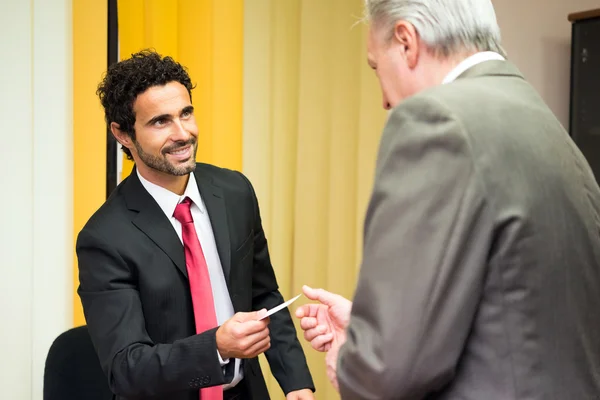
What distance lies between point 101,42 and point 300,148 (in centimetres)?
85

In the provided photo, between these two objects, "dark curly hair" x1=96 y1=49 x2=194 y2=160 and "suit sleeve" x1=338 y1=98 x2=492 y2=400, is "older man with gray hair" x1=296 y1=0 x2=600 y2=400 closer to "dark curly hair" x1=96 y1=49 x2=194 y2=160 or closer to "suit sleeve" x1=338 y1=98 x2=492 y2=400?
"suit sleeve" x1=338 y1=98 x2=492 y2=400

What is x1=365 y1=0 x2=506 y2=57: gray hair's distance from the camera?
1065 millimetres

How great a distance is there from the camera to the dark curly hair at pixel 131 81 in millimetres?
1827

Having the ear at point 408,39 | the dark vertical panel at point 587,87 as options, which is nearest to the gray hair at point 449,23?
the ear at point 408,39

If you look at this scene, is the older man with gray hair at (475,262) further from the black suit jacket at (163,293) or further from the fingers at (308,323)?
the black suit jacket at (163,293)

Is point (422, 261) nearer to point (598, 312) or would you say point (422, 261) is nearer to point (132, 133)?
point (598, 312)

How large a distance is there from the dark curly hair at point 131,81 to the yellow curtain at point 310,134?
70 cm

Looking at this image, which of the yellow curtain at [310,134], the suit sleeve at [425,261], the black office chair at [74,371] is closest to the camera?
the suit sleeve at [425,261]

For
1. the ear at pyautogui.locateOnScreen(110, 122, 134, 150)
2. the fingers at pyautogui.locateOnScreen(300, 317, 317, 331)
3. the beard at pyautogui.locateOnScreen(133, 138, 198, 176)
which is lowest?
the fingers at pyautogui.locateOnScreen(300, 317, 317, 331)

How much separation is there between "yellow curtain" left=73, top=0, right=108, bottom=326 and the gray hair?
1.39m

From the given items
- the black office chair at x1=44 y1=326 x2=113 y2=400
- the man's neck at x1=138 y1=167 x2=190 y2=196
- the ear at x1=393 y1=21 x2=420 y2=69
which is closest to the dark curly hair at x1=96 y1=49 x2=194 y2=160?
the man's neck at x1=138 y1=167 x2=190 y2=196

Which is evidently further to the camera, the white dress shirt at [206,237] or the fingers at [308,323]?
the white dress shirt at [206,237]

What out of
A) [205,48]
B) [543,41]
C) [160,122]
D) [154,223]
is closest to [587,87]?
[543,41]

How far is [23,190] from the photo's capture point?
2.14 meters
